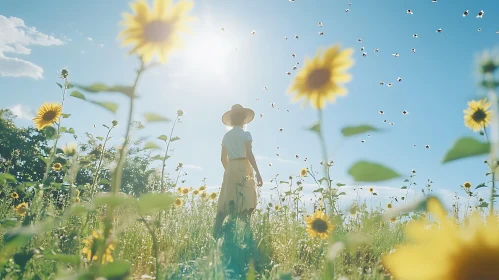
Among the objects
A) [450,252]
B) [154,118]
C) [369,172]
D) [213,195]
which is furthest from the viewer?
[213,195]

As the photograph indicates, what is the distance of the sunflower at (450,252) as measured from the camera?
355 millimetres

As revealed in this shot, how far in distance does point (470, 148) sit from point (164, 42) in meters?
0.84

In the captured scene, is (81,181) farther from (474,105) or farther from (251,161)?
(474,105)

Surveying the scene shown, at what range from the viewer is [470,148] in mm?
451

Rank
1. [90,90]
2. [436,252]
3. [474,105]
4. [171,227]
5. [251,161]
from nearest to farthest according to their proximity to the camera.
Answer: [436,252] → [90,90] → [474,105] → [171,227] → [251,161]

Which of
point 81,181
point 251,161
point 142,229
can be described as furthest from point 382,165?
point 81,181

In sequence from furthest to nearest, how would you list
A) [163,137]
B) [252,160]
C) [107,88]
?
[252,160]
[163,137]
[107,88]

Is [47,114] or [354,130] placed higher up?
[47,114]

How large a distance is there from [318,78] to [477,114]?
1392 millimetres

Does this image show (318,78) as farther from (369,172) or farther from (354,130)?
(369,172)

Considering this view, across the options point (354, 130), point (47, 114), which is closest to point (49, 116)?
point (47, 114)

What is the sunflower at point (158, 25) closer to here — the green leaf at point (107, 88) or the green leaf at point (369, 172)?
the green leaf at point (107, 88)

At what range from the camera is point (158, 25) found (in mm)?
1033

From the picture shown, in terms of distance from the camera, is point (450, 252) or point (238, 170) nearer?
point (450, 252)
